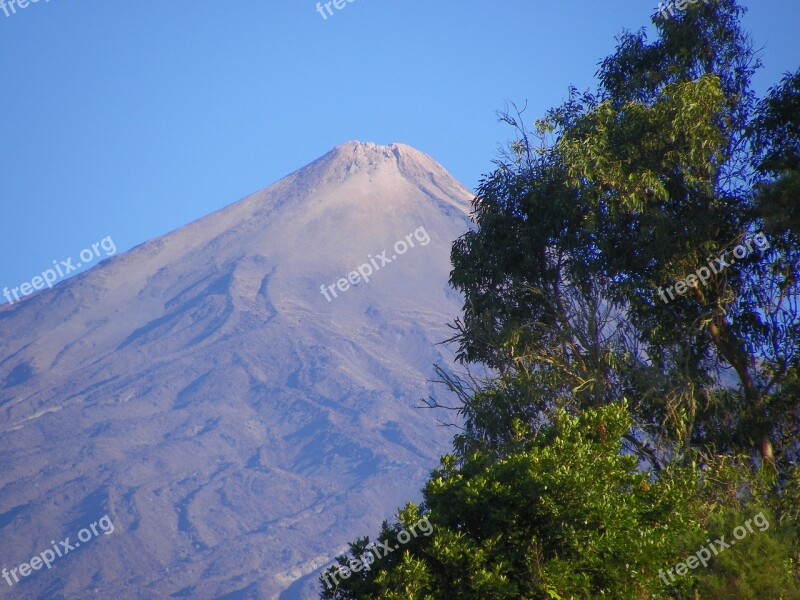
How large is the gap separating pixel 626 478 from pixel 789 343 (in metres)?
5.64

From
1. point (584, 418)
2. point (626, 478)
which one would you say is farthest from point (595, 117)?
point (626, 478)

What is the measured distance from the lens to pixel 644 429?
1485 cm

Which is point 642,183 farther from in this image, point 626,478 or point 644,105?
point 626,478

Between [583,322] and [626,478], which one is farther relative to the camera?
[583,322]

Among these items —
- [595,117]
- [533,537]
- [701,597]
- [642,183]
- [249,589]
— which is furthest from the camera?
[249,589]

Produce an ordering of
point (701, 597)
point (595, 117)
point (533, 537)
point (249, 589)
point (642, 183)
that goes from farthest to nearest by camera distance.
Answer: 1. point (249, 589)
2. point (595, 117)
3. point (642, 183)
4. point (701, 597)
5. point (533, 537)

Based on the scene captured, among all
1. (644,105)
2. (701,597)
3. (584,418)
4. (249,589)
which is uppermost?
(249,589)

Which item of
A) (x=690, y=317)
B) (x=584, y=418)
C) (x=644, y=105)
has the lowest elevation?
(x=584, y=418)

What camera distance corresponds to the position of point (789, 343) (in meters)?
14.8

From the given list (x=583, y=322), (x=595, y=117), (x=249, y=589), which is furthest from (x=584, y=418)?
(x=249, y=589)

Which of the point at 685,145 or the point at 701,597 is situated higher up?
the point at 685,145

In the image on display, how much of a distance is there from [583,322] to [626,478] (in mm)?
4926

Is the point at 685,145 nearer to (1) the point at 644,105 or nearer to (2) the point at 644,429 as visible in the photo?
(1) the point at 644,105

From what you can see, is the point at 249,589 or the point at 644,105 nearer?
the point at 644,105
